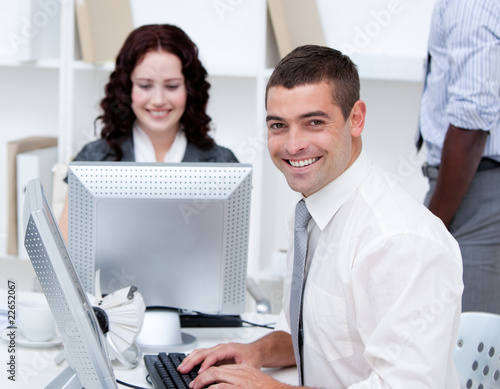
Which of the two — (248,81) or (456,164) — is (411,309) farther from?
(248,81)

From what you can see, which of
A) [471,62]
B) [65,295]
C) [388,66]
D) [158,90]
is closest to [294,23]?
[388,66]

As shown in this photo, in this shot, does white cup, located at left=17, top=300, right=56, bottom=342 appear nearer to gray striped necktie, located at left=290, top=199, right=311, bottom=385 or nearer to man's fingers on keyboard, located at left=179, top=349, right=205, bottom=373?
man's fingers on keyboard, located at left=179, top=349, right=205, bottom=373

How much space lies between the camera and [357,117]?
133 cm

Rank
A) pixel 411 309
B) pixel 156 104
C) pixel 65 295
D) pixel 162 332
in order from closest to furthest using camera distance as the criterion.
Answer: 1. pixel 65 295
2. pixel 411 309
3. pixel 162 332
4. pixel 156 104

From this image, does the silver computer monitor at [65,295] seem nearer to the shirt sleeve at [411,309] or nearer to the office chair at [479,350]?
the shirt sleeve at [411,309]

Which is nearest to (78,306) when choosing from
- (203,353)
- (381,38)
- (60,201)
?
(203,353)

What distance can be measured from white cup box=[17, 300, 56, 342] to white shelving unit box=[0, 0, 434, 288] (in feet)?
4.09

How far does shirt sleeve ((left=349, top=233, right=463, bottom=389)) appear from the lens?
3.57ft

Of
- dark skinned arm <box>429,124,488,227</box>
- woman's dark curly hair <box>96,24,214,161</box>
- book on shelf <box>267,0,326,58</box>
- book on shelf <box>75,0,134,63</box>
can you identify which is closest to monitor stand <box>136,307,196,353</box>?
dark skinned arm <box>429,124,488,227</box>

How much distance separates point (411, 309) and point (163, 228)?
601mm

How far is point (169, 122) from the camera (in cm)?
239

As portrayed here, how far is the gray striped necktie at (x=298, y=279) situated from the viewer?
4.36 ft

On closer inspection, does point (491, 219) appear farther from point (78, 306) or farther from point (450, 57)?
point (78, 306)

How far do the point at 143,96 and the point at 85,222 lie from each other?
0.96m
